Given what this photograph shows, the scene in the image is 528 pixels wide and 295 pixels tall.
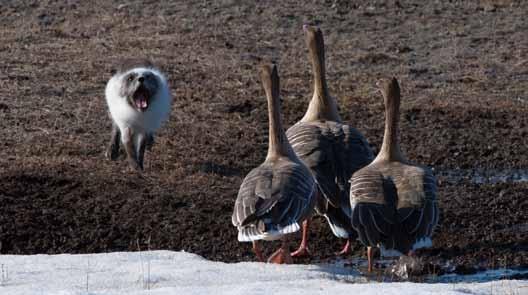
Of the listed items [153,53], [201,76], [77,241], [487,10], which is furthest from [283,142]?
[487,10]

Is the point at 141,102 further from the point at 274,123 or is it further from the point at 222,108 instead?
the point at 274,123

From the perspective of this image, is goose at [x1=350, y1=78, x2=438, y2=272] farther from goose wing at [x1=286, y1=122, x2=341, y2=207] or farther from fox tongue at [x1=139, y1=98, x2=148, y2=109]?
fox tongue at [x1=139, y1=98, x2=148, y2=109]

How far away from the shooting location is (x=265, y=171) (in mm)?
10031

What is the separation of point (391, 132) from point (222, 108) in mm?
4985

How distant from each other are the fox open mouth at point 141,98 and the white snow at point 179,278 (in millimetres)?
3916

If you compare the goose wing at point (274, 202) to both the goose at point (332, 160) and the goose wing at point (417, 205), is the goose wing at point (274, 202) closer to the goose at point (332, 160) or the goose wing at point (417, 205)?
the goose at point (332, 160)

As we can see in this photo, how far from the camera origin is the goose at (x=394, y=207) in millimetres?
9328

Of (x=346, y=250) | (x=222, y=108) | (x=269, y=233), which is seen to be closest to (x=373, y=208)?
(x=269, y=233)

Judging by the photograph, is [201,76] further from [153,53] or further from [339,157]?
[339,157]

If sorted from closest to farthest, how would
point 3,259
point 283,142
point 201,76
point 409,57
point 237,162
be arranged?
1. point 3,259
2. point 283,142
3. point 237,162
4. point 201,76
5. point 409,57

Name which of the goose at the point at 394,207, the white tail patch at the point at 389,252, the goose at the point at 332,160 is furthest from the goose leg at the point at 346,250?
the white tail patch at the point at 389,252

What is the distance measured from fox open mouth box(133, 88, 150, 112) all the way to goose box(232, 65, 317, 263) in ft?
11.2

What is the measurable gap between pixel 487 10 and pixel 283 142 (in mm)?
11961

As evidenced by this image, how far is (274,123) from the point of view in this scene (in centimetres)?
1055
